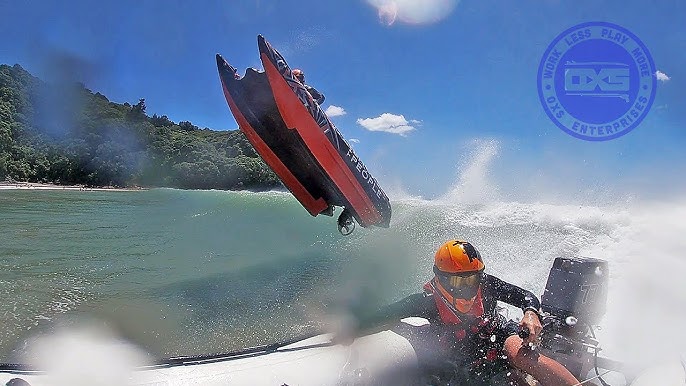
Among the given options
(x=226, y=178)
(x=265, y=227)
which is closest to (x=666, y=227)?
(x=265, y=227)

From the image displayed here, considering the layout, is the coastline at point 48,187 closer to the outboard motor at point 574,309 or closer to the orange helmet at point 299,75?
the orange helmet at point 299,75

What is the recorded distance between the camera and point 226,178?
67.5 m

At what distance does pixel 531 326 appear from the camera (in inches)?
103

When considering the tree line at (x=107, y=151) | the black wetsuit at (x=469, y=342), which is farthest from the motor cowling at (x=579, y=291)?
the tree line at (x=107, y=151)

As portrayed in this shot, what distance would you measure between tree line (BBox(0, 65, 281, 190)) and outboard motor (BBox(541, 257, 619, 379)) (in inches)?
1205

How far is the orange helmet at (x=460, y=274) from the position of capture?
2914 mm

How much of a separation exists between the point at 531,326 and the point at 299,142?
12.8 ft

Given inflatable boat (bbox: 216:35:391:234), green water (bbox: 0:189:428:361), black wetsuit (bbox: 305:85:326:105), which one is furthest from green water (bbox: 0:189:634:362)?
black wetsuit (bbox: 305:85:326:105)

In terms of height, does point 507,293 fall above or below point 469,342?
above

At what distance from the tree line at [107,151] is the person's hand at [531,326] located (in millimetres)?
31194

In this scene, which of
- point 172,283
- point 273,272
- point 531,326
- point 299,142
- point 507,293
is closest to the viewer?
point 531,326

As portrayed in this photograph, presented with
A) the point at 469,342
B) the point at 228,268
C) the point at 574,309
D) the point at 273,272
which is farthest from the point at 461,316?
the point at 228,268

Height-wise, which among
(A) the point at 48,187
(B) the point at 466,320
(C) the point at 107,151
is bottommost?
(B) the point at 466,320

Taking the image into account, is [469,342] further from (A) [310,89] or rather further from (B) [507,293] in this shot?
(A) [310,89]
